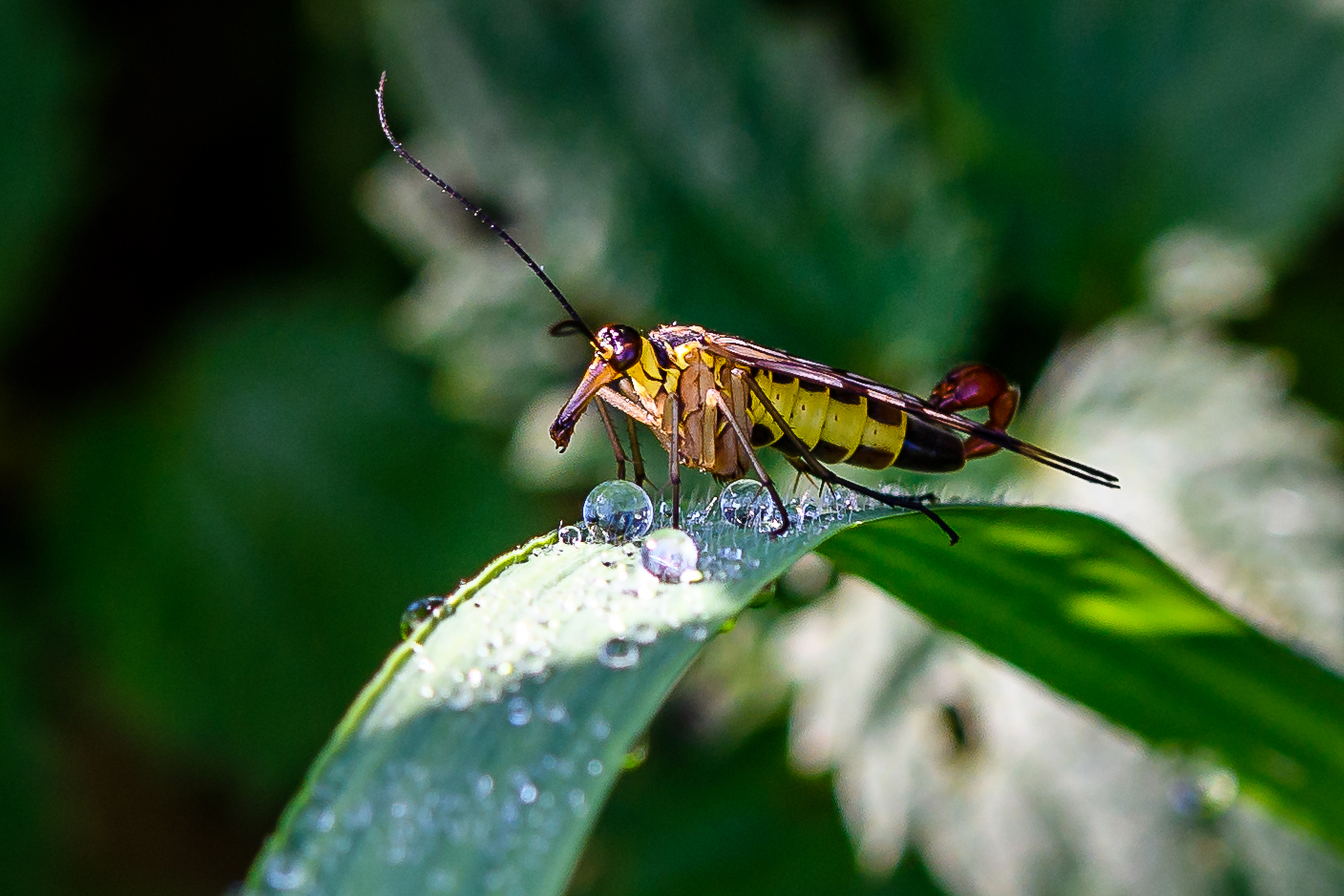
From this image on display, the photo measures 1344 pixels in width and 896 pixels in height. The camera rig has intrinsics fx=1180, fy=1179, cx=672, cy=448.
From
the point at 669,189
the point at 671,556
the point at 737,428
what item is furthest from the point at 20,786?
the point at 671,556

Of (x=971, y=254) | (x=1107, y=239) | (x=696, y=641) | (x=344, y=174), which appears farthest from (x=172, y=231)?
(x=696, y=641)

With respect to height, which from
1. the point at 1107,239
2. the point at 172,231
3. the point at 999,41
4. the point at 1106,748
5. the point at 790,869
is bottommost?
the point at 790,869

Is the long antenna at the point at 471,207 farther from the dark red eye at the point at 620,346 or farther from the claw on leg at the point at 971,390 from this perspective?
the claw on leg at the point at 971,390

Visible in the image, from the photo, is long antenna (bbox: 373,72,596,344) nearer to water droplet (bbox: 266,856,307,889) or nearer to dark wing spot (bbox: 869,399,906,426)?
dark wing spot (bbox: 869,399,906,426)

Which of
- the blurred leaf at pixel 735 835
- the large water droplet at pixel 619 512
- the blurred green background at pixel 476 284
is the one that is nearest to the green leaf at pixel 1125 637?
the large water droplet at pixel 619 512

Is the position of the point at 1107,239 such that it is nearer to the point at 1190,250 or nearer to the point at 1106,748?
the point at 1190,250
